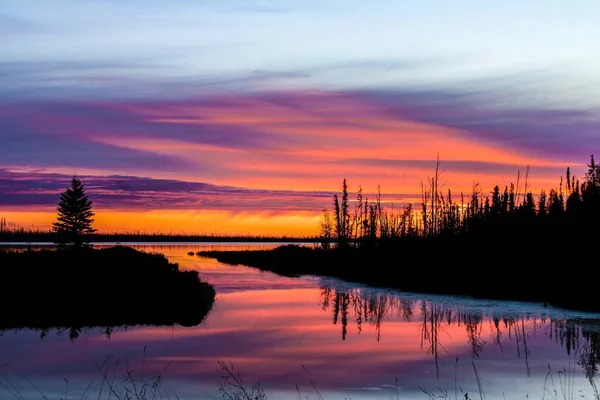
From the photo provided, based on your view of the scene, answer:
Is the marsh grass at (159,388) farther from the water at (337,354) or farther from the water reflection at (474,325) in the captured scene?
the water reflection at (474,325)

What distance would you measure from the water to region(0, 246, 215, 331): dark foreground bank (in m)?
1.05

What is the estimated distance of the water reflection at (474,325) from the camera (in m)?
21.5

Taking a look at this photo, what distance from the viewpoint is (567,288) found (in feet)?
119

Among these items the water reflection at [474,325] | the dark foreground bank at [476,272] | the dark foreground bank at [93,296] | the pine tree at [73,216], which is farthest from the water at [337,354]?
the pine tree at [73,216]

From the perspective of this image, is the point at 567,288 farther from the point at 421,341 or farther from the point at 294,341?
the point at 294,341

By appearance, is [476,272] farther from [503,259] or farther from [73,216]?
[73,216]

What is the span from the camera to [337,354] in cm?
2095

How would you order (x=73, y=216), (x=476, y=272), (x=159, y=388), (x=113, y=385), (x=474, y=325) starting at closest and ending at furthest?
(x=159, y=388) < (x=113, y=385) < (x=474, y=325) < (x=476, y=272) < (x=73, y=216)

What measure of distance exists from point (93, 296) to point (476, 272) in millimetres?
21861

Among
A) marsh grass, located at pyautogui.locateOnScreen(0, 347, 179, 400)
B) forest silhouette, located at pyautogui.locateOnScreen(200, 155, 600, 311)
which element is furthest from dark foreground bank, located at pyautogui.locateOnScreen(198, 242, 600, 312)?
marsh grass, located at pyautogui.locateOnScreen(0, 347, 179, 400)

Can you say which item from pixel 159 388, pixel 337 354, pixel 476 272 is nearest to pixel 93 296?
pixel 337 354

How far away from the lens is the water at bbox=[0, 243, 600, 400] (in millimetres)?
16078

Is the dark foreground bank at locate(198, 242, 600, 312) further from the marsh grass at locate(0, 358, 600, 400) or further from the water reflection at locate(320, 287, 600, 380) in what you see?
the marsh grass at locate(0, 358, 600, 400)

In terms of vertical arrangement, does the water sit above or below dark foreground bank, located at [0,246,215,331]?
below
